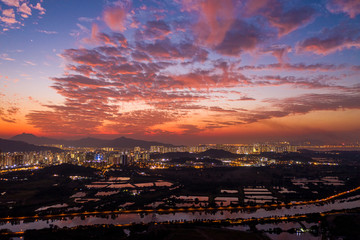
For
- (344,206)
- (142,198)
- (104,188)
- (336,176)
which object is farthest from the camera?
(336,176)

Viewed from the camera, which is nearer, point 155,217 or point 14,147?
point 155,217

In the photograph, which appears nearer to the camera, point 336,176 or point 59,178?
point 59,178

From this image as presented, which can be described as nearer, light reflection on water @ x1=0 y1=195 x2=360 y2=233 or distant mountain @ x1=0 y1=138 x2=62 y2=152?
light reflection on water @ x1=0 y1=195 x2=360 y2=233

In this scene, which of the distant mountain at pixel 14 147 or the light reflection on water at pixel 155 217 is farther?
the distant mountain at pixel 14 147

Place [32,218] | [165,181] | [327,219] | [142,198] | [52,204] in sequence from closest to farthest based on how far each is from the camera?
[327,219] < [32,218] < [52,204] < [142,198] < [165,181]

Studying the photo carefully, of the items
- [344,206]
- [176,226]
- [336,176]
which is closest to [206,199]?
[176,226]

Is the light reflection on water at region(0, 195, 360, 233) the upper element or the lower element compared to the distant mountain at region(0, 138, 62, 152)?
lower

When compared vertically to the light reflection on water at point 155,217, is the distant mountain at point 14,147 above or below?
above

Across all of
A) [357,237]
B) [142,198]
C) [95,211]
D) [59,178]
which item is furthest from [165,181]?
[357,237]

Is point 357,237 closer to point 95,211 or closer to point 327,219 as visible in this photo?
point 327,219

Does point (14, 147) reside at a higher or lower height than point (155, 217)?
higher
